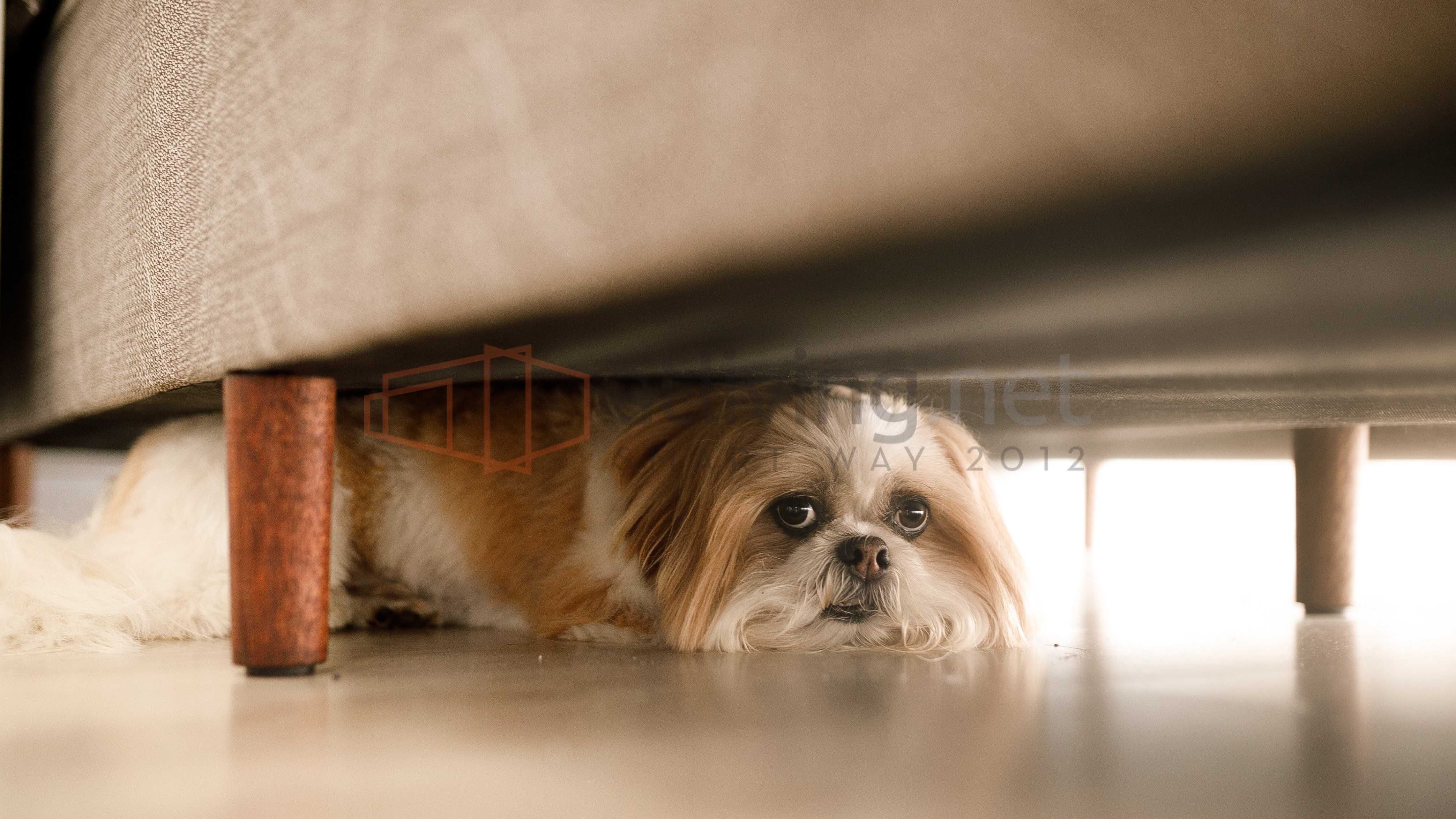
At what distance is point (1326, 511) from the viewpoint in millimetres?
1747

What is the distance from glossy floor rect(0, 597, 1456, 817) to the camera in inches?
21.3

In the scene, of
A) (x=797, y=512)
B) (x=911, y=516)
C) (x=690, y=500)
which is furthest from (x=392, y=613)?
(x=911, y=516)

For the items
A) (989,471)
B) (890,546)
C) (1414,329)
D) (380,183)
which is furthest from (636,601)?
(1414,329)

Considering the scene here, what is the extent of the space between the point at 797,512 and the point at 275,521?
70 cm

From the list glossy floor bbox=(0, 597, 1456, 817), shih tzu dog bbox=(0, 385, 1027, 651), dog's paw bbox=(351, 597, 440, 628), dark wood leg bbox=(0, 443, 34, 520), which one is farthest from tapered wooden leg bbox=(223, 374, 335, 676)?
dark wood leg bbox=(0, 443, 34, 520)

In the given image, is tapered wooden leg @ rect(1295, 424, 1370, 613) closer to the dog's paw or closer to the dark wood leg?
the dog's paw

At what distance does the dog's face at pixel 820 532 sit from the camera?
1.28 m

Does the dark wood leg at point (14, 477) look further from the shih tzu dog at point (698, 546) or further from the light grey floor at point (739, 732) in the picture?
the light grey floor at point (739, 732)

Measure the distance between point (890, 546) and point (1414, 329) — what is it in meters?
0.72

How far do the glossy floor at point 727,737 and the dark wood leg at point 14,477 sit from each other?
2.02 meters

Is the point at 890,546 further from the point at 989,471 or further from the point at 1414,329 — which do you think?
the point at 1414,329

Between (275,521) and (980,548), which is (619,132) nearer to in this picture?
(275,521)

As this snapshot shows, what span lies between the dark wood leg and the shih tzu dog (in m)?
1.52

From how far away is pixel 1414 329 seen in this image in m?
0.70
